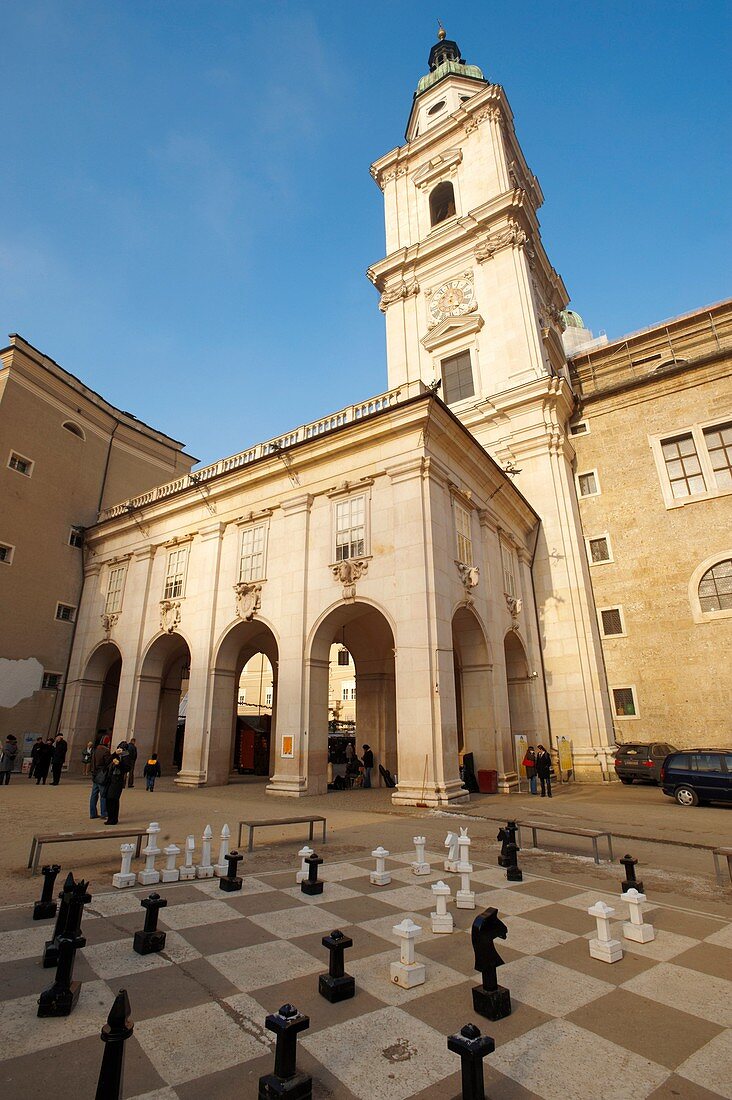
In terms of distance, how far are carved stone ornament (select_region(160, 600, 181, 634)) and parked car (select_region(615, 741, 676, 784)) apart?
18.6 m

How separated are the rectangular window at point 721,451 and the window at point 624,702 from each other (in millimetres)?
10269

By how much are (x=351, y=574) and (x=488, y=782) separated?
26.4 ft

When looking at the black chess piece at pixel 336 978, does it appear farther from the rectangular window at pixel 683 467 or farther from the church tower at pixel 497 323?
the rectangular window at pixel 683 467

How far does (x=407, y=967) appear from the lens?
3.86m

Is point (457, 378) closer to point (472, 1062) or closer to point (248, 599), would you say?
point (248, 599)

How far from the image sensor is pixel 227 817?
11.4 meters

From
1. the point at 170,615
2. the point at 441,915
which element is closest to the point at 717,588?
the point at 441,915

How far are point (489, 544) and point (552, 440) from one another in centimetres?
817

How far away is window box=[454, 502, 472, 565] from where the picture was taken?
17750 millimetres

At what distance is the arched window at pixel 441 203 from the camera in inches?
1337

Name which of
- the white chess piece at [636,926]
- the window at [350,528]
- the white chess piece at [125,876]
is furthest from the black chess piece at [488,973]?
the window at [350,528]

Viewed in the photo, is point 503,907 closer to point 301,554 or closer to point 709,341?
point 301,554

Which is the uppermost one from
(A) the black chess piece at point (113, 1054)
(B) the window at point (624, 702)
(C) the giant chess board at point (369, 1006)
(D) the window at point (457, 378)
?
(D) the window at point (457, 378)

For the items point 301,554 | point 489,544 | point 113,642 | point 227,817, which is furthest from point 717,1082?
point 113,642
